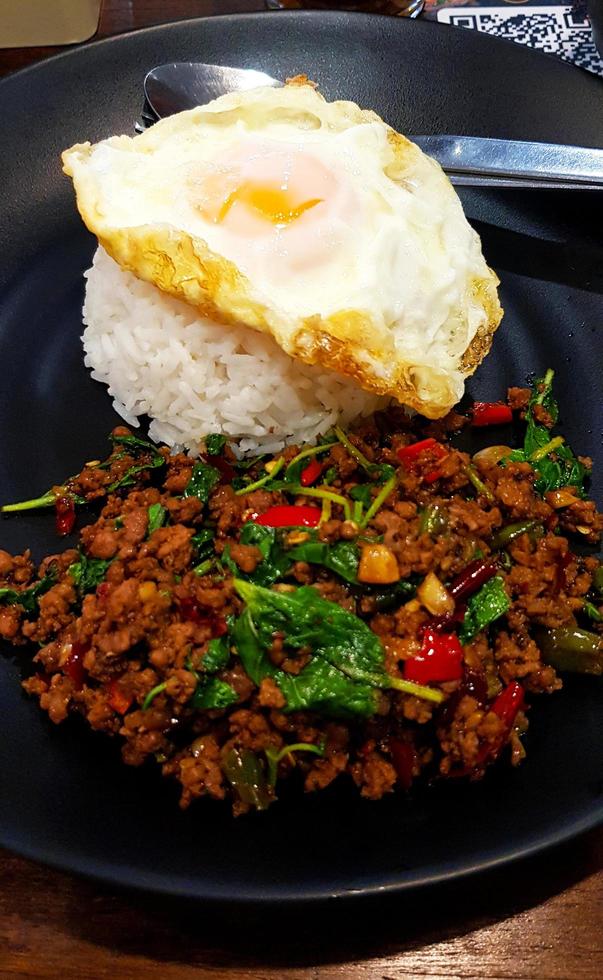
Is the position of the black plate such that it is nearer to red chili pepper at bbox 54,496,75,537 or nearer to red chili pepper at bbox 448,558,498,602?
red chili pepper at bbox 54,496,75,537

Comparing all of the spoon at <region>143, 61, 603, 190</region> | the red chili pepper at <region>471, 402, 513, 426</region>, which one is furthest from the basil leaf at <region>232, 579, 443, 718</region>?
the spoon at <region>143, 61, 603, 190</region>

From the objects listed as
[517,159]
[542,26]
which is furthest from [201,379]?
[542,26]

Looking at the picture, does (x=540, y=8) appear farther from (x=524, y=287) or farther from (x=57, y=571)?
(x=57, y=571)

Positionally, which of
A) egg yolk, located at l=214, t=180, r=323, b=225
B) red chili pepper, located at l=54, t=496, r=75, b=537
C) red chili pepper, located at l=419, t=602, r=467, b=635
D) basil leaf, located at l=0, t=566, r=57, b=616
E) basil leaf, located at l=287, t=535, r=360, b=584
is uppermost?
egg yolk, located at l=214, t=180, r=323, b=225

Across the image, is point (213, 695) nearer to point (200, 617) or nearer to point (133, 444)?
point (200, 617)

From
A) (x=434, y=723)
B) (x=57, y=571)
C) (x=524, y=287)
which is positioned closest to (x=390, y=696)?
(x=434, y=723)

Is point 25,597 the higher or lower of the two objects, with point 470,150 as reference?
lower
